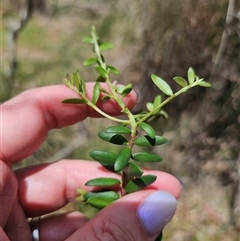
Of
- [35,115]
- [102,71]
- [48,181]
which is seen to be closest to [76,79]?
[102,71]

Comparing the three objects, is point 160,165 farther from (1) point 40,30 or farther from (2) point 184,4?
(1) point 40,30

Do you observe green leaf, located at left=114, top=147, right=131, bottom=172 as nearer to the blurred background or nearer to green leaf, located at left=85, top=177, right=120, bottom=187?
green leaf, located at left=85, top=177, right=120, bottom=187

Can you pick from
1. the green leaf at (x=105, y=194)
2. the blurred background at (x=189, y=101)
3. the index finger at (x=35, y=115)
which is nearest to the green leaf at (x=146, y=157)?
the green leaf at (x=105, y=194)

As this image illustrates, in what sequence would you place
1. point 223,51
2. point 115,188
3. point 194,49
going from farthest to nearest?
1. point 194,49
2. point 223,51
3. point 115,188

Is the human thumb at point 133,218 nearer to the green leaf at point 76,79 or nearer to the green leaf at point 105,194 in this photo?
the green leaf at point 105,194

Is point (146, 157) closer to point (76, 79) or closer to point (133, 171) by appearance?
point (133, 171)

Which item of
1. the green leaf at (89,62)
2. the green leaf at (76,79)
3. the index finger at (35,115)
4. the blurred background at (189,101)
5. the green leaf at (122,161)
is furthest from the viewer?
the blurred background at (189,101)

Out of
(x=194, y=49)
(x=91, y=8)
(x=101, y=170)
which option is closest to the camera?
(x=101, y=170)

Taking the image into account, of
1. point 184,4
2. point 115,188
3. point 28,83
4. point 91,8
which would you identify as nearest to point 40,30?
point 91,8
